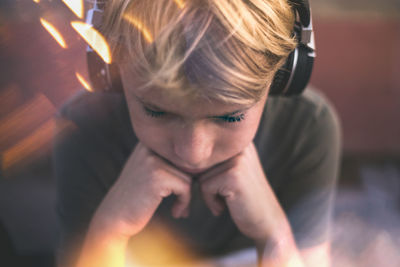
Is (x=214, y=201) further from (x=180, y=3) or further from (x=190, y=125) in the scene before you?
(x=180, y=3)

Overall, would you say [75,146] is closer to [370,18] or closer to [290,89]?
[290,89]

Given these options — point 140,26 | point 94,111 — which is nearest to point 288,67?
point 140,26

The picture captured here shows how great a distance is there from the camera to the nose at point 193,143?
51 cm

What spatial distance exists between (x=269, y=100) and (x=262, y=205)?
10.5 inches

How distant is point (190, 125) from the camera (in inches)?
19.7

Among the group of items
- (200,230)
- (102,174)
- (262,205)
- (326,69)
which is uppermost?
(102,174)

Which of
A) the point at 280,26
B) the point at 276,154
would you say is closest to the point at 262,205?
the point at 276,154

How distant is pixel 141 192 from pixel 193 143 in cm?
20

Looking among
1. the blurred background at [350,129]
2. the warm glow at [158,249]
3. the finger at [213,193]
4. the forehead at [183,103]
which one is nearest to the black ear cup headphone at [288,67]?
the forehead at [183,103]

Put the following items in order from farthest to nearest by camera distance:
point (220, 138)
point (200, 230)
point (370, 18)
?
point (370, 18) → point (200, 230) → point (220, 138)

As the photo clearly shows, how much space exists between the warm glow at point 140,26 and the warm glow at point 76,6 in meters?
0.15

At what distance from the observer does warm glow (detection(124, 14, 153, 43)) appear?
1.39 feet

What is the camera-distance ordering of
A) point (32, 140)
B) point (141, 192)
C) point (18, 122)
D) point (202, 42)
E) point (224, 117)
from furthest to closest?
1. point (32, 140)
2. point (18, 122)
3. point (141, 192)
4. point (224, 117)
5. point (202, 42)

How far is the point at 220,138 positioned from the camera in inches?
21.4
